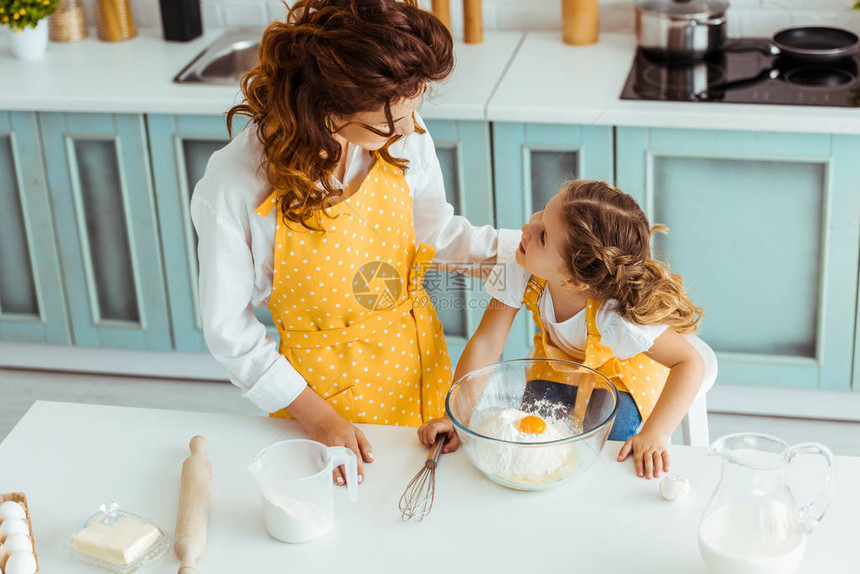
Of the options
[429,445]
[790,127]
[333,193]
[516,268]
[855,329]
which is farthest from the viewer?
[855,329]

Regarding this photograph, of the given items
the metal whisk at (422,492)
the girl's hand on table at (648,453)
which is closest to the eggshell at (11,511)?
the metal whisk at (422,492)

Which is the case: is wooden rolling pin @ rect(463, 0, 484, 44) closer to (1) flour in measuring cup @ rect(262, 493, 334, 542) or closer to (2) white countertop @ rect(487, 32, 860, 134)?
(2) white countertop @ rect(487, 32, 860, 134)

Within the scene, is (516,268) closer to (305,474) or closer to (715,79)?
(305,474)

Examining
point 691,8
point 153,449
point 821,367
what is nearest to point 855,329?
point 821,367

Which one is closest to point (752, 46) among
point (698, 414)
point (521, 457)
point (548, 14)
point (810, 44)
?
point (810, 44)

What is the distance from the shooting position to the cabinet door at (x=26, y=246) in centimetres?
269

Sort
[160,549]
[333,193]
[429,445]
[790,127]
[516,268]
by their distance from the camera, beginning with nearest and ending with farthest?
[160,549]
[429,445]
[333,193]
[516,268]
[790,127]

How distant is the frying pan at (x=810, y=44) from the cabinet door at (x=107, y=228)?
1.61 m

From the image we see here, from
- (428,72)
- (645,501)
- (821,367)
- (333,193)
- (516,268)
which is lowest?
(821,367)

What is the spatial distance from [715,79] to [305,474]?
1.65 meters

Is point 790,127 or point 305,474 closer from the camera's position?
point 305,474

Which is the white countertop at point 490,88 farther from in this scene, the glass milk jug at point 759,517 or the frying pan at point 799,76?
the glass milk jug at point 759,517

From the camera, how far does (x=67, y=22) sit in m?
2.93

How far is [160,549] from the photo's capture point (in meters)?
1.19
